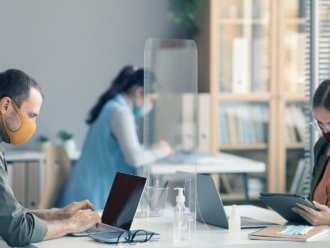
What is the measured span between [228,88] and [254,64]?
12.4 inches

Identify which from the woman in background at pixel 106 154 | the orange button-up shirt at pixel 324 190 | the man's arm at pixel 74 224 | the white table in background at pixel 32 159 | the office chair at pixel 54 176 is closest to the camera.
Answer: the man's arm at pixel 74 224

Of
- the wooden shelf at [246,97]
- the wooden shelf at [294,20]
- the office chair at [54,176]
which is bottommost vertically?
the office chair at [54,176]

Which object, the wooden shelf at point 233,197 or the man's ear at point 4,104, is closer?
the man's ear at point 4,104

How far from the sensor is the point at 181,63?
6.32 feet

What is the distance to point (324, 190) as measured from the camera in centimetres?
191

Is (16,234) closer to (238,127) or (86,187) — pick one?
(86,187)

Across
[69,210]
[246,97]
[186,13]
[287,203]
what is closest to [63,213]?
[69,210]

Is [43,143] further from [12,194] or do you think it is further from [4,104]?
[12,194]

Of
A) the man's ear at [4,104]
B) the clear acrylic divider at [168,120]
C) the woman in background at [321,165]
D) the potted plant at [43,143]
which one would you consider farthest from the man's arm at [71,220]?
the potted plant at [43,143]

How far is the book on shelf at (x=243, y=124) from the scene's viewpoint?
3.93m

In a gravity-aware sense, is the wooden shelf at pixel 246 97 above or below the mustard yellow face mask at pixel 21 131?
above

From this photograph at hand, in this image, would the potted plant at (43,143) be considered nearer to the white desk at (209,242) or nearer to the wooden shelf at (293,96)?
the wooden shelf at (293,96)

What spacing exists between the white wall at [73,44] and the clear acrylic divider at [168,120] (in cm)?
226

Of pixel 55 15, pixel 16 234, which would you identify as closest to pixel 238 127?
pixel 55 15
